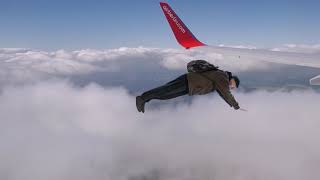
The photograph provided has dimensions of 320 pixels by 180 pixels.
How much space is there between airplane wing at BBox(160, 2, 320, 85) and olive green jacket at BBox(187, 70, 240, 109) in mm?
7141

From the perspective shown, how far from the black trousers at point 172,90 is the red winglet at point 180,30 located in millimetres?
9193

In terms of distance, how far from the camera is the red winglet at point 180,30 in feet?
52.2

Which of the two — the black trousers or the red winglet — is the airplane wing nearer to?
the red winglet

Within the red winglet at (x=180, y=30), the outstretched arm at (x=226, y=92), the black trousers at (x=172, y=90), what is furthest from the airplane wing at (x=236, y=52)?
the black trousers at (x=172, y=90)

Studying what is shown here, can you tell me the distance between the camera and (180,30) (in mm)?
17938

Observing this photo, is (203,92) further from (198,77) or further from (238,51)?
(238,51)

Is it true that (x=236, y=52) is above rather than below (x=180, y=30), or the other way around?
below

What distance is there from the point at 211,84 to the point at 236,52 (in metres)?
10.3

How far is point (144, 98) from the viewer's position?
23.8 feet

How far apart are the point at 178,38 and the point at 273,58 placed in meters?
5.56

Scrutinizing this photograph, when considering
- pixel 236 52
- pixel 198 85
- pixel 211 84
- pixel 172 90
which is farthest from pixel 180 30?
pixel 172 90

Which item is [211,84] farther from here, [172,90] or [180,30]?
[180,30]

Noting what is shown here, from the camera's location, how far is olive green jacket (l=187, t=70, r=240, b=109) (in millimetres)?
6961

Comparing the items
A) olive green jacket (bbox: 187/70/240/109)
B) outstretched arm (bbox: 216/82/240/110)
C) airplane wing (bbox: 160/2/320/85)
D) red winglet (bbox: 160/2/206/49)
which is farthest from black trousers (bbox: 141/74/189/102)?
red winglet (bbox: 160/2/206/49)
